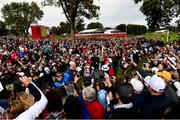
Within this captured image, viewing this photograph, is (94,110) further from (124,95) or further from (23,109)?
(23,109)

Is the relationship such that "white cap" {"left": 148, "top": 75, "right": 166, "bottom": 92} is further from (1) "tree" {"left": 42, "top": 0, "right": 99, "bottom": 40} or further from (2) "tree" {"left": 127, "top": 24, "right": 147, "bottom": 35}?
(2) "tree" {"left": 127, "top": 24, "right": 147, "bottom": 35}

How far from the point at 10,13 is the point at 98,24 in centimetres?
5104

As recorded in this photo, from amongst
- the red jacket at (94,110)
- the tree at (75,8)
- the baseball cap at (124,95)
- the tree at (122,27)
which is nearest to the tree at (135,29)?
the tree at (122,27)

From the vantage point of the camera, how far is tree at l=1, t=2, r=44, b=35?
98625 mm

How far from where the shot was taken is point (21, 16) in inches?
4031

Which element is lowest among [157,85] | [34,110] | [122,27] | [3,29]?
[122,27]

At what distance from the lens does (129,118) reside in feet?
17.5

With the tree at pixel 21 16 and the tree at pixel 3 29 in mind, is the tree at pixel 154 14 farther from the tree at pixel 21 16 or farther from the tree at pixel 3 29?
the tree at pixel 3 29

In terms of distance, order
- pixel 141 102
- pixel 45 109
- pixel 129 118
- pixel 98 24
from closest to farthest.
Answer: pixel 129 118
pixel 45 109
pixel 141 102
pixel 98 24

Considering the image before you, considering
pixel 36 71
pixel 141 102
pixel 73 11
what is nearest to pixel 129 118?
pixel 141 102

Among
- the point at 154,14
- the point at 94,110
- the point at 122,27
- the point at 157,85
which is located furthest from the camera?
the point at 122,27

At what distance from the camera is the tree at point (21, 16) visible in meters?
98.6

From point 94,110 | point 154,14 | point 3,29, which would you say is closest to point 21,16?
point 3,29

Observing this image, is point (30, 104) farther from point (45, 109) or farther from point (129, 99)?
point (129, 99)
